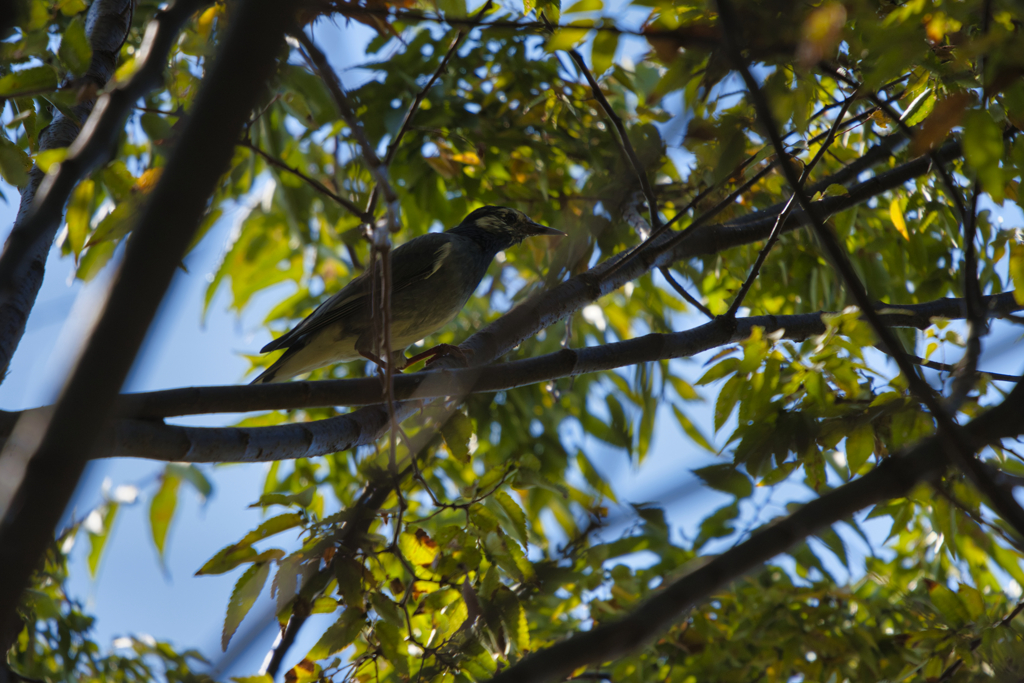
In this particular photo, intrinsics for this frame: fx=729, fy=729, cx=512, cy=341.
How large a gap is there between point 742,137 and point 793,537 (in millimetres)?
1062

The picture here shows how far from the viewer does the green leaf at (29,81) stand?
5.58 feet

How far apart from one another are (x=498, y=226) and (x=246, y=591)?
2893 mm

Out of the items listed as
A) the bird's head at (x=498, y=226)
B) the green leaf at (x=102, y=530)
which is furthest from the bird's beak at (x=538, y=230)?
the green leaf at (x=102, y=530)

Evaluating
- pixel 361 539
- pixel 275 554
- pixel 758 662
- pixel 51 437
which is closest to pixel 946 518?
pixel 758 662

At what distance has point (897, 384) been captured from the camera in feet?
7.20

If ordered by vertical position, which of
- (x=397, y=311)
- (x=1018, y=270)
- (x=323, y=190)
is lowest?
(x=1018, y=270)

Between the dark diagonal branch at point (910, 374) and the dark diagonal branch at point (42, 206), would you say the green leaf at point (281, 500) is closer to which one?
the dark diagonal branch at point (42, 206)

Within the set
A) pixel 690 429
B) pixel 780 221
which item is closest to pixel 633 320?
pixel 690 429

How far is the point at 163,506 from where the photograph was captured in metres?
4.09

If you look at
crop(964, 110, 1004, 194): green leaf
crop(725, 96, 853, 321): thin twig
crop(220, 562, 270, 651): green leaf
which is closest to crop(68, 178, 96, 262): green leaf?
crop(220, 562, 270, 651): green leaf

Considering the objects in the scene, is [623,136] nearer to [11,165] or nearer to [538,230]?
[11,165]

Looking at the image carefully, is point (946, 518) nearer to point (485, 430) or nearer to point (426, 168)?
point (485, 430)

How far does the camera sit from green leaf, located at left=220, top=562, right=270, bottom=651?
2.13 m

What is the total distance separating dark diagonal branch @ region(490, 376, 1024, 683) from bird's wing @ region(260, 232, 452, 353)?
3.01 metres
